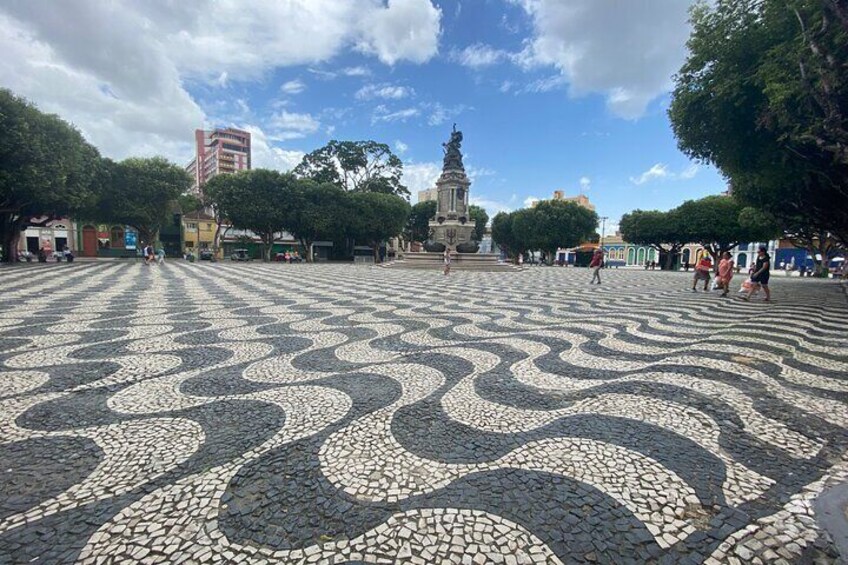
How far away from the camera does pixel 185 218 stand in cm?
5731

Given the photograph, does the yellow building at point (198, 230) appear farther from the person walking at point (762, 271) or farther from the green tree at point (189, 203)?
the person walking at point (762, 271)

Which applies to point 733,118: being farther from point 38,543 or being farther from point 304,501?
point 38,543

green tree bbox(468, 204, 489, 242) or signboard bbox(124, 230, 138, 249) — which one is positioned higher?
green tree bbox(468, 204, 489, 242)

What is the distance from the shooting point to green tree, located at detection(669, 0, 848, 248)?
6.35m

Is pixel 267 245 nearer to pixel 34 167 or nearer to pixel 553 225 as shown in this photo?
pixel 34 167

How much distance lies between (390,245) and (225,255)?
2564cm

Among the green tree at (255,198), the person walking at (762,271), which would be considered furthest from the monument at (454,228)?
the person walking at (762,271)

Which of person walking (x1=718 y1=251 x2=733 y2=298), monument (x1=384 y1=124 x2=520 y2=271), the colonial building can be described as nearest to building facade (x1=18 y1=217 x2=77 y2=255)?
the colonial building

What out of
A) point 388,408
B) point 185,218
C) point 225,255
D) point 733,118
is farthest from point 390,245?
point 388,408

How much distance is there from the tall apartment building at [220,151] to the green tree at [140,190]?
214 ft

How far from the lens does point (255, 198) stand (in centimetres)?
3647

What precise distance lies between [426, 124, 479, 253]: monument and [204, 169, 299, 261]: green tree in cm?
1589

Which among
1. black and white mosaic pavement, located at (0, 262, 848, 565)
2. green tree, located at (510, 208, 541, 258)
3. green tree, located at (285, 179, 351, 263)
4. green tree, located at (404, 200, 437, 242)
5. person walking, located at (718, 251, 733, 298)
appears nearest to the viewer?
black and white mosaic pavement, located at (0, 262, 848, 565)

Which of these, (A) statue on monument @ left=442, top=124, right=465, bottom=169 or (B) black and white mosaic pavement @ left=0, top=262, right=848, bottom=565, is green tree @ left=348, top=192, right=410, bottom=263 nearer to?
(A) statue on monument @ left=442, top=124, right=465, bottom=169
